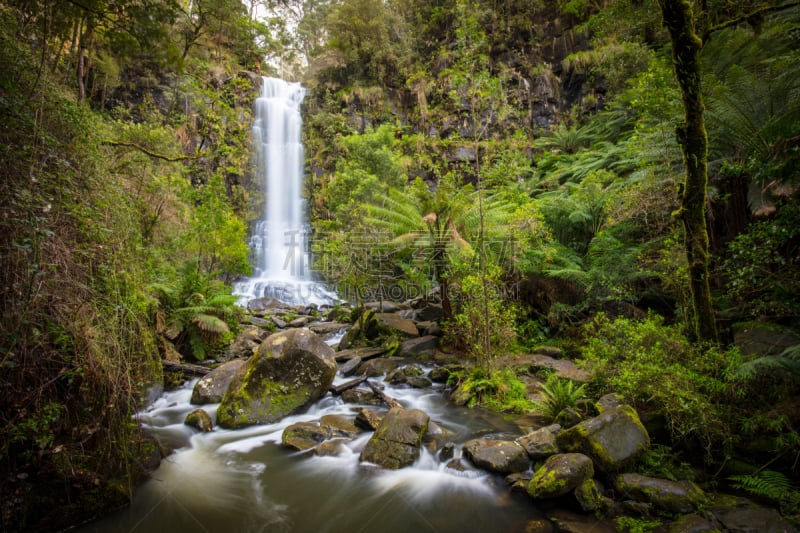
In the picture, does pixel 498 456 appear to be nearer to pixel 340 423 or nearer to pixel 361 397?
pixel 340 423

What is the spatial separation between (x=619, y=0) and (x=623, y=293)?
5.24 metres

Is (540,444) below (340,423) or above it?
above

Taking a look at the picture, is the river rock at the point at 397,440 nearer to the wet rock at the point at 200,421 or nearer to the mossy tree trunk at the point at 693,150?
the wet rock at the point at 200,421

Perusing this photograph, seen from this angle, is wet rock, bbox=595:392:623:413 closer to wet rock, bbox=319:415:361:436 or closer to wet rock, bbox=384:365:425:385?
wet rock, bbox=319:415:361:436

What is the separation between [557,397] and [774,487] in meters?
2.04

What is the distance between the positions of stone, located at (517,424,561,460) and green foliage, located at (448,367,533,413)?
118 cm

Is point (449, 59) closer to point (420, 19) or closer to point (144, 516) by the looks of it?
point (420, 19)

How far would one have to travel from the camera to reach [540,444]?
3855 mm

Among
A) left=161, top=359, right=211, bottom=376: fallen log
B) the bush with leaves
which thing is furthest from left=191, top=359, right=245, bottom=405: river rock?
the bush with leaves

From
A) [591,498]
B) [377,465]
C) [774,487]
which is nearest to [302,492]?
[377,465]

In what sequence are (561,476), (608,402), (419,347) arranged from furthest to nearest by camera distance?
(419,347) < (608,402) < (561,476)

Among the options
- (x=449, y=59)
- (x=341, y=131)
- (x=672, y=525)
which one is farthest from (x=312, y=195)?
(x=672, y=525)

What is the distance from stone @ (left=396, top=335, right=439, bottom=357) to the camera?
7.98 meters

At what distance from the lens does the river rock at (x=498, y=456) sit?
12.3 ft
